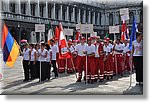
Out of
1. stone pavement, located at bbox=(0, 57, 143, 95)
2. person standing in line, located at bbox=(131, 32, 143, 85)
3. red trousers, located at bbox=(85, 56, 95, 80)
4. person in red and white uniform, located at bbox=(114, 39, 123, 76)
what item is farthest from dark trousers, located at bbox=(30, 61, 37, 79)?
person standing in line, located at bbox=(131, 32, 143, 85)

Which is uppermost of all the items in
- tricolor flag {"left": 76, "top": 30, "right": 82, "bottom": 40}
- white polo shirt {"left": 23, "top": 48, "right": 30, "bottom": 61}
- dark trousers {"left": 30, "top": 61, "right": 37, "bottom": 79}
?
tricolor flag {"left": 76, "top": 30, "right": 82, "bottom": 40}

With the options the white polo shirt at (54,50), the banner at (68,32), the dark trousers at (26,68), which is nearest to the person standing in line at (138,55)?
the banner at (68,32)

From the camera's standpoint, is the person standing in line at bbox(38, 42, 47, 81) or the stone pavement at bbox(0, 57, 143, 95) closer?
the stone pavement at bbox(0, 57, 143, 95)

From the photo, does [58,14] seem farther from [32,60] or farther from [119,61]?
[119,61]

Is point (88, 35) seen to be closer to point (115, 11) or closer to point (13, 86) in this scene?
point (115, 11)

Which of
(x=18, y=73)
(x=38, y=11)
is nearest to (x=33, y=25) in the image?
(x=38, y=11)

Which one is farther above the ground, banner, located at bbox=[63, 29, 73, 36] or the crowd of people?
banner, located at bbox=[63, 29, 73, 36]

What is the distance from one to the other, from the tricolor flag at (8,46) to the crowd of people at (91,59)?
0.57m

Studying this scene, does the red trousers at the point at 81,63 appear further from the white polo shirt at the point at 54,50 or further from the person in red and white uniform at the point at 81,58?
the white polo shirt at the point at 54,50

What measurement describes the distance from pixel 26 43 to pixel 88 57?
109 centimetres

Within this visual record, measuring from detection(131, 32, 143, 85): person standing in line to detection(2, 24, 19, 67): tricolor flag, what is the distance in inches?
73.3

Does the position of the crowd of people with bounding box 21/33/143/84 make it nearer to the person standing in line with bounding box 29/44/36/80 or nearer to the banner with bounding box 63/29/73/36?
the person standing in line with bounding box 29/44/36/80

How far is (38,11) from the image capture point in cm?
619

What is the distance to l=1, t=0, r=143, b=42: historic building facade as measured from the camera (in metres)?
6.15
